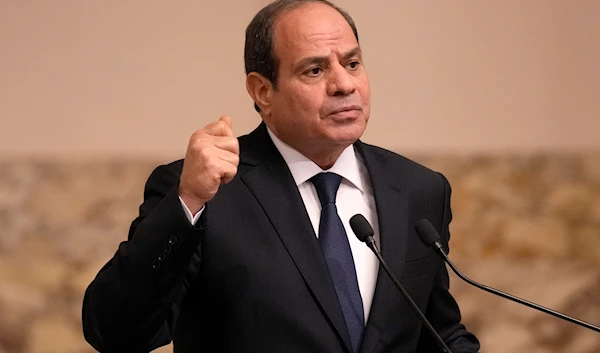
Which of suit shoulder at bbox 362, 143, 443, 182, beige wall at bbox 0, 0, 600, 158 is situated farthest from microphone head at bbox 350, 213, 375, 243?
beige wall at bbox 0, 0, 600, 158

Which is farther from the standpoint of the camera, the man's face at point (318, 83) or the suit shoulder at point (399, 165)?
the suit shoulder at point (399, 165)

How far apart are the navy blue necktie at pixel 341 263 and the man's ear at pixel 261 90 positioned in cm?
26

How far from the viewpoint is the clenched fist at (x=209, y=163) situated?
1713 millimetres

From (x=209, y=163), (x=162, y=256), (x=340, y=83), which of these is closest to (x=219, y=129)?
(x=209, y=163)

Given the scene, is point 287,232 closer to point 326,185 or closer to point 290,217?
point 290,217

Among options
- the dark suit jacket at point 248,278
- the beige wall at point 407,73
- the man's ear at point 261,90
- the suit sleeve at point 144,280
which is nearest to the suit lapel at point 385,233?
the dark suit jacket at point 248,278

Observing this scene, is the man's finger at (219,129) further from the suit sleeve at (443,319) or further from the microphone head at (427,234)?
the suit sleeve at (443,319)

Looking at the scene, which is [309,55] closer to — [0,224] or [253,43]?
[253,43]

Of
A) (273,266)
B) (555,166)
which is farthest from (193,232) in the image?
(555,166)

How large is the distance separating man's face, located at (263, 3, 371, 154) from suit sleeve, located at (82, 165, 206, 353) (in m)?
0.40

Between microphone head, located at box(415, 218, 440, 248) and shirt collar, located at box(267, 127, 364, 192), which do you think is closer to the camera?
microphone head, located at box(415, 218, 440, 248)

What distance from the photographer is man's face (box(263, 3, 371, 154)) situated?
2076 mm

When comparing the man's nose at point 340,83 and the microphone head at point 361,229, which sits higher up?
the man's nose at point 340,83

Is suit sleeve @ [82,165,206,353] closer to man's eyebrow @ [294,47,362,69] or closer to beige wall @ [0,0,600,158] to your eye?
man's eyebrow @ [294,47,362,69]
